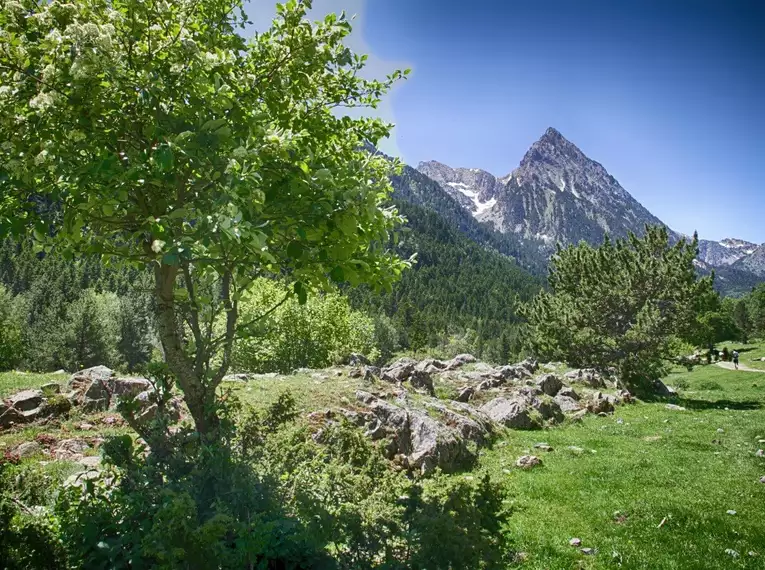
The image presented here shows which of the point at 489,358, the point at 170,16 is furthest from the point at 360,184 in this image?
the point at 489,358

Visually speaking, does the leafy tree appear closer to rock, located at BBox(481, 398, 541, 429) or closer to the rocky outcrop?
rock, located at BBox(481, 398, 541, 429)

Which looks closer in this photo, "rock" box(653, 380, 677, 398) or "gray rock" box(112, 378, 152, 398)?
"gray rock" box(112, 378, 152, 398)

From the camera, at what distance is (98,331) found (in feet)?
216

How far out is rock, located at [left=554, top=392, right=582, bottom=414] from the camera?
26.8m

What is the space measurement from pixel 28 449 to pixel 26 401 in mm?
3711

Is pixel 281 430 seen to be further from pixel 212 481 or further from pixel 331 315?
pixel 331 315

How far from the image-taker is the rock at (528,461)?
16.4 meters

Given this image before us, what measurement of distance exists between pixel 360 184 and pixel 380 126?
246cm

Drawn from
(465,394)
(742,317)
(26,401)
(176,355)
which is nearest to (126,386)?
(26,401)

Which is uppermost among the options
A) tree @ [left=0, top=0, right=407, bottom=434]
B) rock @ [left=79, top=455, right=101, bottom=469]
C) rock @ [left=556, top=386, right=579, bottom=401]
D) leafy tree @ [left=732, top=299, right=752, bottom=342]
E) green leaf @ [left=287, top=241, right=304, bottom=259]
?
tree @ [left=0, top=0, right=407, bottom=434]

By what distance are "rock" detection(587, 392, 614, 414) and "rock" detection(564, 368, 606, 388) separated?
6.80 meters

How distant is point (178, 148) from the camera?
402cm

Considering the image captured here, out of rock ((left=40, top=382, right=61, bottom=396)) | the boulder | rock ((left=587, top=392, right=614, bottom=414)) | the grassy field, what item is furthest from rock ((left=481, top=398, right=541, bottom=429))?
rock ((left=40, top=382, right=61, bottom=396))

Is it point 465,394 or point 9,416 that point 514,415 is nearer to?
point 465,394
